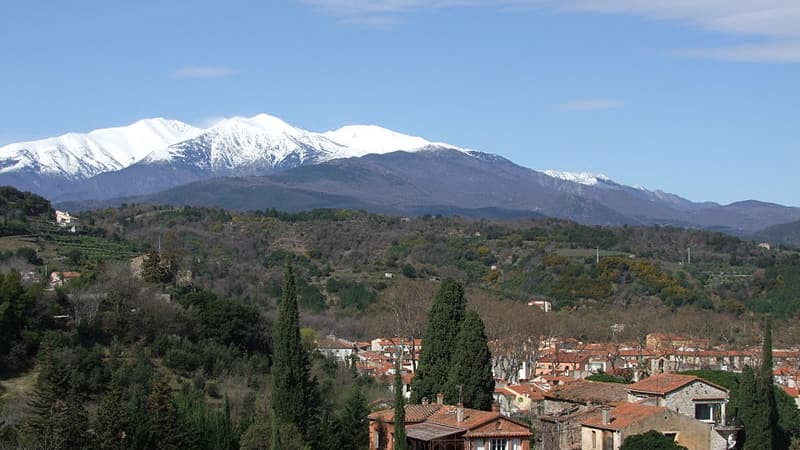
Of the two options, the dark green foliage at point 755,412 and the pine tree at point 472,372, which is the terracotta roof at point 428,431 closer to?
the pine tree at point 472,372

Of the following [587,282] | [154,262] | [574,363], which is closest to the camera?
[154,262]

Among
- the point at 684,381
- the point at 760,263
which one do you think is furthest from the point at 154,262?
the point at 760,263

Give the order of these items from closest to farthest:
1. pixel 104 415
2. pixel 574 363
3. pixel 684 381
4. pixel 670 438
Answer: pixel 104 415 → pixel 670 438 → pixel 684 381 → pixel 574 363

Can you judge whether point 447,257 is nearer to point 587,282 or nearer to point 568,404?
point 587,282

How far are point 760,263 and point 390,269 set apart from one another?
38206 millimetres

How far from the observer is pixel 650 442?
35188 millimetres

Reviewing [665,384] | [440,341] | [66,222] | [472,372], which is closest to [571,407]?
[665,384]

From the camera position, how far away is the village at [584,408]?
3503cm

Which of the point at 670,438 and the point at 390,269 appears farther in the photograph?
the point at 390,269

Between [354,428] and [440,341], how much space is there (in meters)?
6.13

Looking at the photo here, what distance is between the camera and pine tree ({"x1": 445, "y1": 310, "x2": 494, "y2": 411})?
39906 mm

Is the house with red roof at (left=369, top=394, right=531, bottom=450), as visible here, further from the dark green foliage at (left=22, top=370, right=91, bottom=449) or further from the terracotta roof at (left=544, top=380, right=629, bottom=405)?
the dark green foliage at (left=22, top=370, right=91, bottom=449)

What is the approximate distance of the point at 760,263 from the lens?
118312mm

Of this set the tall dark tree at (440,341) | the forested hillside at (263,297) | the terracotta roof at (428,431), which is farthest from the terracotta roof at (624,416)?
the forested hillside at (263,297)
